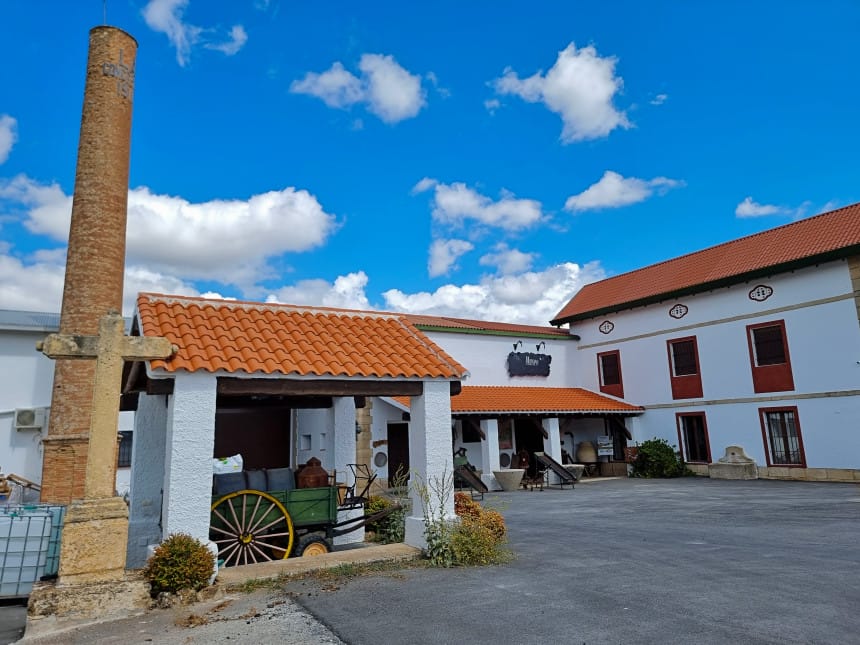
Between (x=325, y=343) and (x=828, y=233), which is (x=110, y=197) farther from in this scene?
(x=828, y=233)

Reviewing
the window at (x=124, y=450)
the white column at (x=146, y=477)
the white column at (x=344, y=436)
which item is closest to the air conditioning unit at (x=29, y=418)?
the window at (x=124, y=450)

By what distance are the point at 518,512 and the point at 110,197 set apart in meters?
13.4

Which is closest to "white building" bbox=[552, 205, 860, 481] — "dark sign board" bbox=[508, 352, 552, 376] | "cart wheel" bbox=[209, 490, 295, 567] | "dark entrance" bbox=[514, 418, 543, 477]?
"dark sign board" bbox=[508, 352, 552, 376]

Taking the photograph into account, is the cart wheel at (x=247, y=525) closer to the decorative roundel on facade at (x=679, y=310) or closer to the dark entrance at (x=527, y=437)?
the dark entrance at (x=527, y=437)

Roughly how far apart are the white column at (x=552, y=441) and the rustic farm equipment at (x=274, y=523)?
13.5 meters

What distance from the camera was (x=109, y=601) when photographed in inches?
227

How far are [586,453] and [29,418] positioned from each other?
67.4 ft

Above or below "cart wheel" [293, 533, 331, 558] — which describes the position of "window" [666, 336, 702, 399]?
above

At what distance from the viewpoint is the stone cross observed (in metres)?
5.97

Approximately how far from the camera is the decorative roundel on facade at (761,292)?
19688 mm

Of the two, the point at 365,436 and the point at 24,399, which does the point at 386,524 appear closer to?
the point at 365,436

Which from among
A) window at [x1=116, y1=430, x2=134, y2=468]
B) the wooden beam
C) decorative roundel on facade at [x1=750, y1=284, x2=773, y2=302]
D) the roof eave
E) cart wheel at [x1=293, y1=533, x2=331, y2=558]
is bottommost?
cart wheel at [x1=293, y1=533, x2=331, y2=558]

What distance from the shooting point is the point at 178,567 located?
6082mm

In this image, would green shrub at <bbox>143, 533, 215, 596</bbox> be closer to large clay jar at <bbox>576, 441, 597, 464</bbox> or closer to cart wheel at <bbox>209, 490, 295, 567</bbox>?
cart wheel at <bbox>209, 490, 295, 567</bbox>
